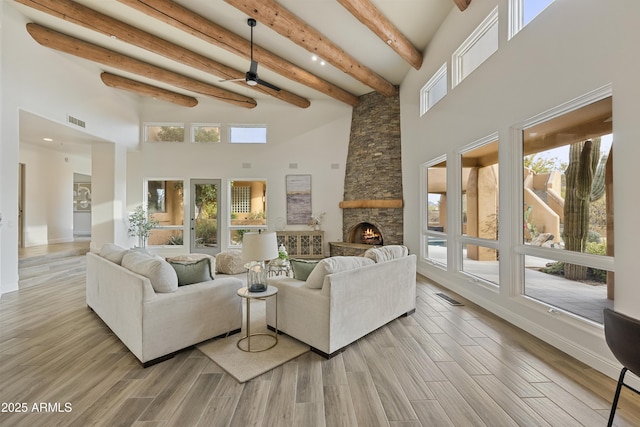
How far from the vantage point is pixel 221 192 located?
26.2ft

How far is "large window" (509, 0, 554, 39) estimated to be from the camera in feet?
9.64

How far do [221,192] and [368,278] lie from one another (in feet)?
20.5

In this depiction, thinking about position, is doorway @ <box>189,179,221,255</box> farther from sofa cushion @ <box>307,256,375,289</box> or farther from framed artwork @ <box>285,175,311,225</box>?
sofa cushion @ <box>307,256,375,289</box>

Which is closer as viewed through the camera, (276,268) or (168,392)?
(168,392)

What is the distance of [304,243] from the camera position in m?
7.72

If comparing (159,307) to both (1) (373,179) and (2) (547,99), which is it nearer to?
(2) (547,99)

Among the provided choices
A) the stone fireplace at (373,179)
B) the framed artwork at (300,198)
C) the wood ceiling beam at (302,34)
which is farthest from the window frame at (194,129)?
the wood ceiling beam at (302,34)

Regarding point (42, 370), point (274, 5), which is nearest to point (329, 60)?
point (274, 5)

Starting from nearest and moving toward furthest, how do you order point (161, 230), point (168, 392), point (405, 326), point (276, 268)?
point (168, 392) → point (405, 326) → point (276, 268) → point (161, 230)

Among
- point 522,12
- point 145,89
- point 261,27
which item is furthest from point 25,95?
point 522,12

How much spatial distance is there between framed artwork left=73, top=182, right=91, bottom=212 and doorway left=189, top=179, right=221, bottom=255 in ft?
17.1

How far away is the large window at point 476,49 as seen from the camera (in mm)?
3691

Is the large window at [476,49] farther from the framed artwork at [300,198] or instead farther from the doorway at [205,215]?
the doorway at [205,215]

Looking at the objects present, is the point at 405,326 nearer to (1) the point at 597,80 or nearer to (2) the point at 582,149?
(2) the point at 582,149
